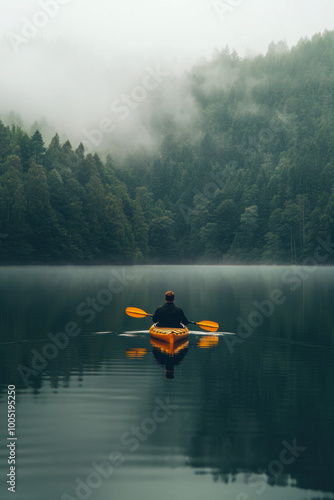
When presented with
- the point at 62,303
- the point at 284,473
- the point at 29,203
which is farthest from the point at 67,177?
the point at 284,473

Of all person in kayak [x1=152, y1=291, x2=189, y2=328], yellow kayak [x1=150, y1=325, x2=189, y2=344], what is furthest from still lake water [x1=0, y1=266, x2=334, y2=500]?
person in kayak [x1=152, y1=291, x2=189, y2=328]

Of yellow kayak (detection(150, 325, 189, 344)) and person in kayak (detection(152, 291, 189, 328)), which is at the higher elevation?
person in kayak (detection(152, 291, 189, 328))

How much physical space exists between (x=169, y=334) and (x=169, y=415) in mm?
10130

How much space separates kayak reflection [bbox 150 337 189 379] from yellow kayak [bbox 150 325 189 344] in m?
0.15

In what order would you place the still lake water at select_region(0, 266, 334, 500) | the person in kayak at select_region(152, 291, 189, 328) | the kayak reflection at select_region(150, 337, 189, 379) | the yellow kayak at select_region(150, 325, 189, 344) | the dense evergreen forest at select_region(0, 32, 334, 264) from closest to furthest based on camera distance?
the still lake water at select_region(0, 266, 334, 500)
the kayak reflection at select_region(150, 337, 189, 379)
the yellow kayak at select_region(150, 325, 189, 344)
the person in kayak at select_region(152, 291, 189, 328)
the dense evergreen forest at select_region(0, 32, 334, 264)

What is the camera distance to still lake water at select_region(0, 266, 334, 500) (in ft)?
30.6

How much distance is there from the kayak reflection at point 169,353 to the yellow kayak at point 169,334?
0.15m

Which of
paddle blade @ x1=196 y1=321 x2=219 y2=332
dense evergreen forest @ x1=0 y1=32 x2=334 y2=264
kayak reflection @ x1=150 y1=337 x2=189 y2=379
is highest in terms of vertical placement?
dense evergreen forest @ x1=0 y1=32 x2=334 y2=264

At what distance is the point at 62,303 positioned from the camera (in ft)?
134

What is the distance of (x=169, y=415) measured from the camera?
13.0m

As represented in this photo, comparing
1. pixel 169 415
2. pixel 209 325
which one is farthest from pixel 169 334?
pixel 169 415

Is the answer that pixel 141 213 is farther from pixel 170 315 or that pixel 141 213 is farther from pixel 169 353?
pixel 169 353

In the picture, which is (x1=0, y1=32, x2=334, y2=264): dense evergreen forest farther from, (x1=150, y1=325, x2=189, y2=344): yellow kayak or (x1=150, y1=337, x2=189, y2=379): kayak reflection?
(x1=150, y1=337, x2=189, y2=379): kayak reflection

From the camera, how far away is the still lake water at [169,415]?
30.6 feet
